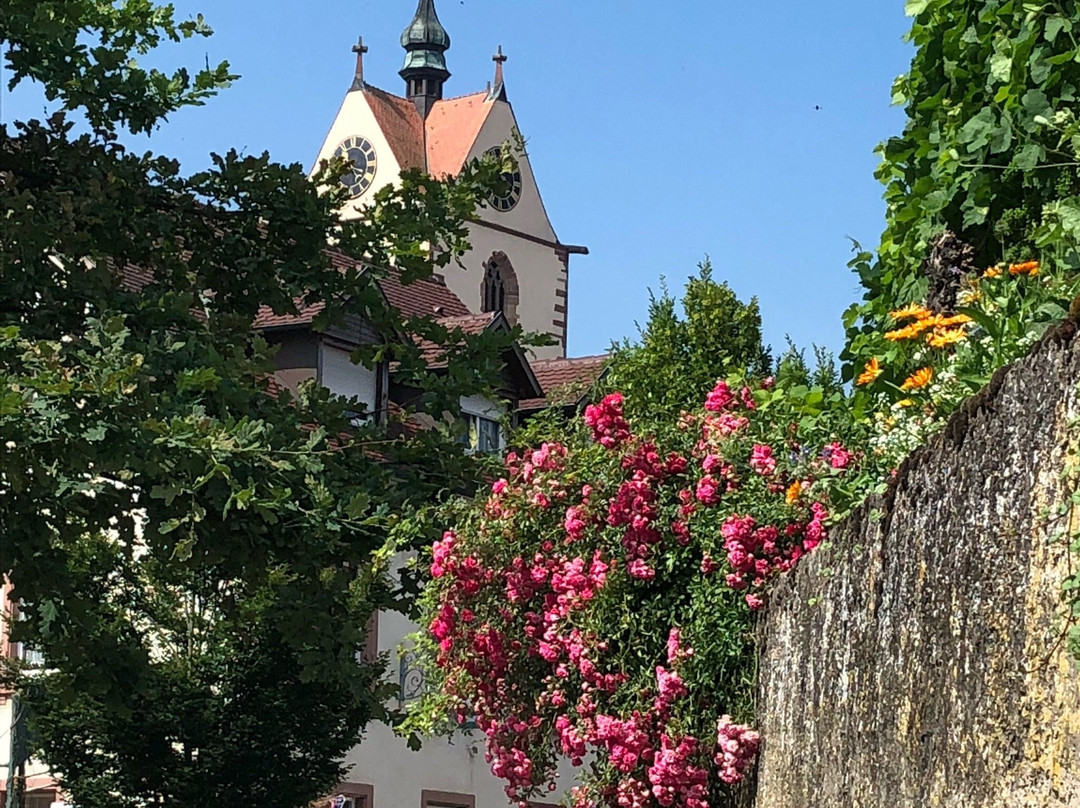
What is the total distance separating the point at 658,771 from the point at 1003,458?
136 inches

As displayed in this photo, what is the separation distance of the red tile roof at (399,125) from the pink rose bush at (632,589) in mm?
69338

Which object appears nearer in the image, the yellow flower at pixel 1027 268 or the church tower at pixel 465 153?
the yellow flower at pixel 1027 268

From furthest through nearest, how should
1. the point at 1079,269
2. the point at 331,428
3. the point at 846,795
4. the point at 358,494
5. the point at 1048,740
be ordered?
the point at 331,428, the point at 358,494, the point at 846,795, the point at 1079,269, the point at 1048,740

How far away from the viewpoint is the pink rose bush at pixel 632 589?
27.1 feet

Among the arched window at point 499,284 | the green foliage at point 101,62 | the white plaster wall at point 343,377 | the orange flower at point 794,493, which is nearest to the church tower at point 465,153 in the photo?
the arched window at point 499,284

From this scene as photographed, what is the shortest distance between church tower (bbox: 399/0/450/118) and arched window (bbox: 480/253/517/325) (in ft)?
37.7

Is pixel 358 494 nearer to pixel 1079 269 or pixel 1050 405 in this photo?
pixel 1079 269

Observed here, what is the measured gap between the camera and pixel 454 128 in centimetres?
7988

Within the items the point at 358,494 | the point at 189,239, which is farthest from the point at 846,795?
the point at 189,239

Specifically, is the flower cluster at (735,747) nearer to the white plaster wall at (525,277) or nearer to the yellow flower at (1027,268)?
the yellow flower at (1027,268)

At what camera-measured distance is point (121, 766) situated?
68.3ft

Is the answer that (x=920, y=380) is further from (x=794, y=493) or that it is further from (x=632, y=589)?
(x=632, y=589)

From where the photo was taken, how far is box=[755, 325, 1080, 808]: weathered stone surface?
479cm

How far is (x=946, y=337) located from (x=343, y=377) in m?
22.9
